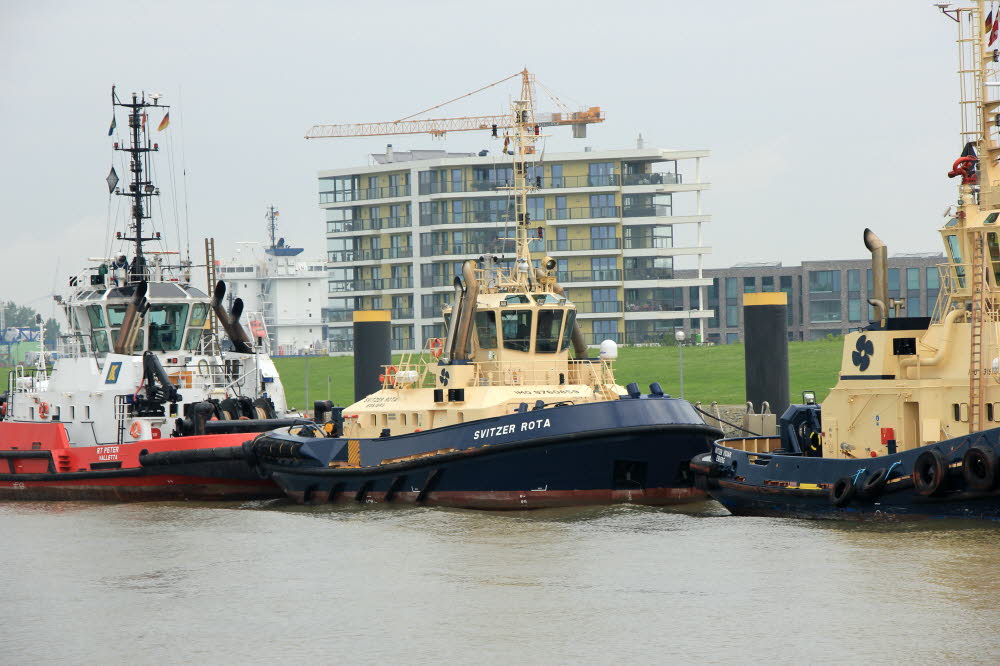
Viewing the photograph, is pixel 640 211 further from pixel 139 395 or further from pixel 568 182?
pixel 139 395

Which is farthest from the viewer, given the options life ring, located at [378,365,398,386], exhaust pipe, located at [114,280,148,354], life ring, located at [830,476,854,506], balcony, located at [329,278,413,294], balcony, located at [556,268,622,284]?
balcony, located at [329,278,413,294]

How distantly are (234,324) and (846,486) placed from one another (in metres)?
13.8

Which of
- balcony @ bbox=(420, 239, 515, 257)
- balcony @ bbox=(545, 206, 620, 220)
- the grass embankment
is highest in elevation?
balcony @ bbox=(545, 206, 620, 220)

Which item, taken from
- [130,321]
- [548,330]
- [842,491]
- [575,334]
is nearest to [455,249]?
[130,321]

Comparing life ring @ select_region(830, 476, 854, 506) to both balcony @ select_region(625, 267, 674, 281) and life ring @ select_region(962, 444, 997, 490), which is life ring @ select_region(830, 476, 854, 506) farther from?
balcony @ select_region(625, 267, 674, 281)

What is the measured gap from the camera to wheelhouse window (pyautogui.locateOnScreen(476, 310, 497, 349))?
888 inches

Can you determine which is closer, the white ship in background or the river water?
the river water

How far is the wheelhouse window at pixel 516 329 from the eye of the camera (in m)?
22.5

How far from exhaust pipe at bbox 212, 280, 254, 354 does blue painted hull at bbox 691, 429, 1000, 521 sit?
10825 mm

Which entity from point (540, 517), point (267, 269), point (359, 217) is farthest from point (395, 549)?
point (267, 269)

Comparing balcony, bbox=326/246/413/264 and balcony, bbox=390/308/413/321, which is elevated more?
balcony, bbox=326/246/413/264

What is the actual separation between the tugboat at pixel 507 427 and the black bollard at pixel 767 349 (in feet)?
16.3

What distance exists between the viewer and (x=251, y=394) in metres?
27.4

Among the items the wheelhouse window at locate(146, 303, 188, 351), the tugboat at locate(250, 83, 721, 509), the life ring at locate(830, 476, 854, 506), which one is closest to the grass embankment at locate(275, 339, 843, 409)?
the wheelhouse window at locate(146, 303, 188, 351)
